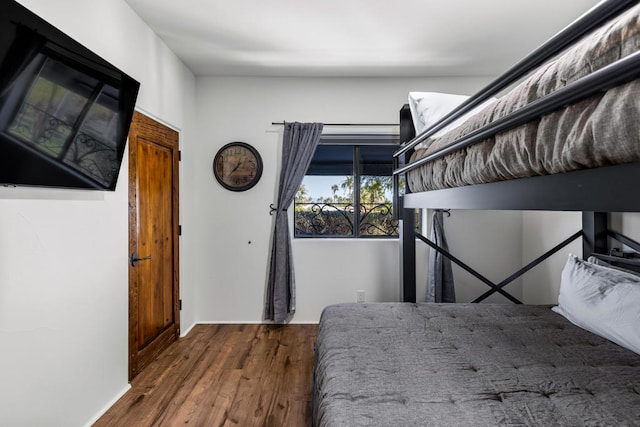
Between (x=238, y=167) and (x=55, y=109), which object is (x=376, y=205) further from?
(x=55, y=109)

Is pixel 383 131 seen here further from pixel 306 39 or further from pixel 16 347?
→ pixel 16 347

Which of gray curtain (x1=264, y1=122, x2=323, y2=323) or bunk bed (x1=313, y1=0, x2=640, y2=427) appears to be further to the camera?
gray curtain (x1=264, y1=122, x2=323, y2=323)

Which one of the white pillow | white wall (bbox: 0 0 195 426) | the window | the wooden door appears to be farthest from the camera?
the window

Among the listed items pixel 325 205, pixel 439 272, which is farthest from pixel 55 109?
pixel 439 272

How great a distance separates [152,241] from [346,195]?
196cm

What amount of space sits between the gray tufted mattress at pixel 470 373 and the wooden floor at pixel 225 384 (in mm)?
569

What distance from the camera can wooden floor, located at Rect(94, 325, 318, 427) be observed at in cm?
206

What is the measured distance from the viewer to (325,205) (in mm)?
3846

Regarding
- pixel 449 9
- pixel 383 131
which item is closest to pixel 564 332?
pixel 449 9

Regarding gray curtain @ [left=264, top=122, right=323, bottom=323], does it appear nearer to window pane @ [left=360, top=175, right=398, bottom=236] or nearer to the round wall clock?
the round wall clock

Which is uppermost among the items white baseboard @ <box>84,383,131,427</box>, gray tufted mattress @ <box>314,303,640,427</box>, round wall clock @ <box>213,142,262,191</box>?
round wall clock @ <box>213,142,262,191</box>

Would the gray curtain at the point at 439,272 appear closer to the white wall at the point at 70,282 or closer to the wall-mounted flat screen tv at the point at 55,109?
the white wall at the point at 70,282

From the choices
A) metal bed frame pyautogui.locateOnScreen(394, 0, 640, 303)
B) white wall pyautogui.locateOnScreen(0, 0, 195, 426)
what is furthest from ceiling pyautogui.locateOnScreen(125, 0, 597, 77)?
metal bed frame pyautogui.locateOnScreen(394, 0, 640, 303)

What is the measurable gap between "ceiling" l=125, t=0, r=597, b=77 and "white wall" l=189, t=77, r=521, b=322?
0.14 m
